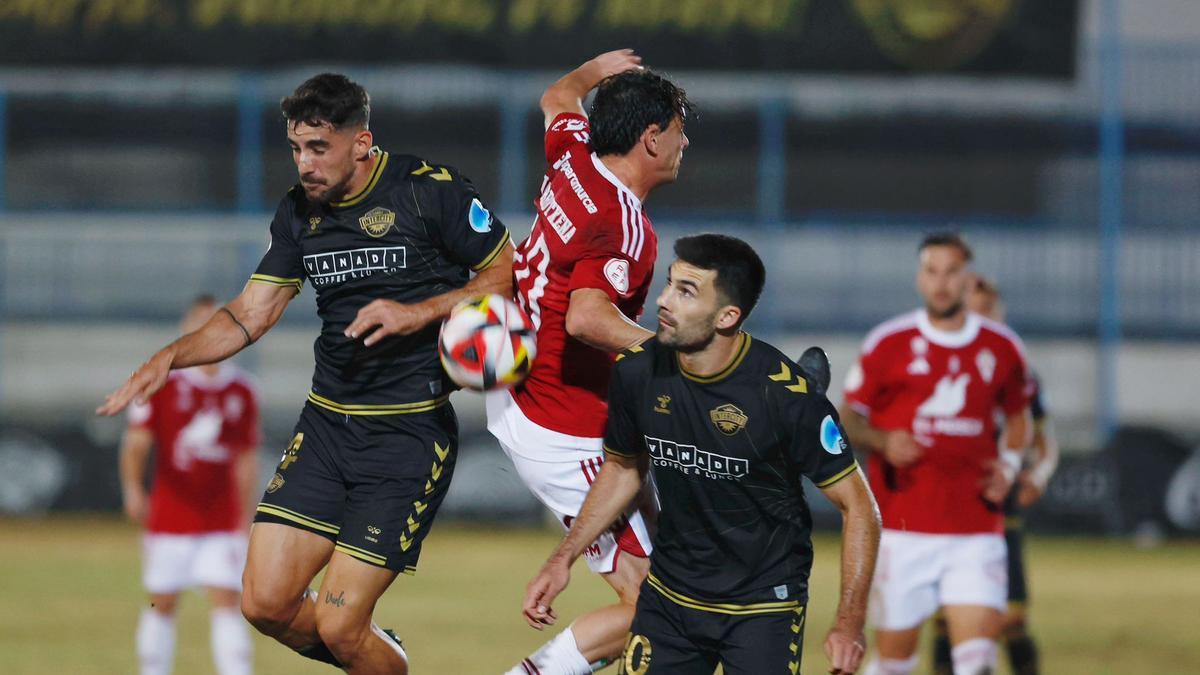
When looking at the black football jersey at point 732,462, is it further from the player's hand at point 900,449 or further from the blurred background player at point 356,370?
the player's hand at point 900,449

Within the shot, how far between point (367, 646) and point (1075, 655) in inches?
234

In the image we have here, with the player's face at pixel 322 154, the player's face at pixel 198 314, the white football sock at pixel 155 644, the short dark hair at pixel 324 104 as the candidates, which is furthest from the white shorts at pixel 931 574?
the player's face at pixel 198 314

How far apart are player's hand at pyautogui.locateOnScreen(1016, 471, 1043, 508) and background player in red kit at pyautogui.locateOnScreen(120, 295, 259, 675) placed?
413cm

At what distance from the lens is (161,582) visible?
30.2ft

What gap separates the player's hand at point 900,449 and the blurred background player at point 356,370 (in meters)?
2.26

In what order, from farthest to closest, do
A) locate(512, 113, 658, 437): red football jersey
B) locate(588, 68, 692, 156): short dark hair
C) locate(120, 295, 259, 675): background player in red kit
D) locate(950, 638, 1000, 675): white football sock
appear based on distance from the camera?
locate(120, 295, 259, 675): background player in red kit → locate(950, 638, 1000, 675): white football sock → locate(588, 68, 692, 156): short dark hair → locate(512, 113, 658, 437): red football jersey

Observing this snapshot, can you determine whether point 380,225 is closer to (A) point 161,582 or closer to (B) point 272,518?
(B) point 272,518

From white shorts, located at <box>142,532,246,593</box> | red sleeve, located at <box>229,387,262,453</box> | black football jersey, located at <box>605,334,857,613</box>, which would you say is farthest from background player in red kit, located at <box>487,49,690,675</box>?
red sleeve, located at <box>229,387,262,453</box>

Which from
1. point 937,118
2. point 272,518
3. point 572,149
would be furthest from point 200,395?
point 937,118

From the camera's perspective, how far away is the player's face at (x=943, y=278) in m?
7.92

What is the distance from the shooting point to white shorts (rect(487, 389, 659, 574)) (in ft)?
20.3

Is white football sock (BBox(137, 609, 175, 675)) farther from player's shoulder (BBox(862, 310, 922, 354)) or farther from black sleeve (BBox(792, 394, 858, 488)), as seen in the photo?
black sleeve (BBox(792, 394, 858, 488))

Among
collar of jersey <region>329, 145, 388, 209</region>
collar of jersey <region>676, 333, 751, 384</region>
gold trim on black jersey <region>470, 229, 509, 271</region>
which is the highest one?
collar of jersey <region>329, 145, 388, 209</region>

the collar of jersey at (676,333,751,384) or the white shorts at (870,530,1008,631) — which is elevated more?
the collar of jersey at (676,333,751,384)
